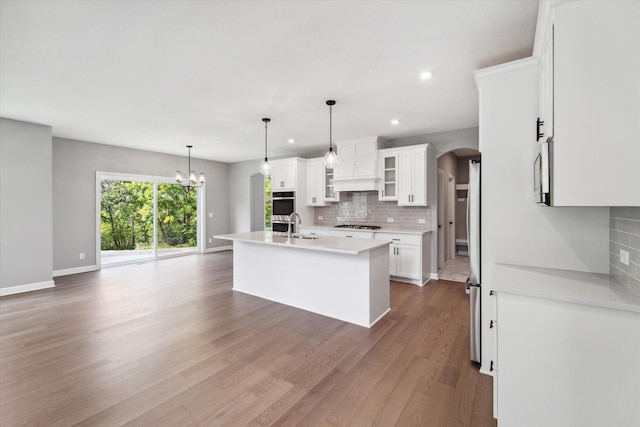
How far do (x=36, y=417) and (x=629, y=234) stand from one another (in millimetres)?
3728

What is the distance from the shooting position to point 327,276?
11.3ft

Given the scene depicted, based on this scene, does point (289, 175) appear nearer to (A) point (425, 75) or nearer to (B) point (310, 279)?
(B) point (310, 279)

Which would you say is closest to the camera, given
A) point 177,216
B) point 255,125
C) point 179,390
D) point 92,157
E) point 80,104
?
point 179,390

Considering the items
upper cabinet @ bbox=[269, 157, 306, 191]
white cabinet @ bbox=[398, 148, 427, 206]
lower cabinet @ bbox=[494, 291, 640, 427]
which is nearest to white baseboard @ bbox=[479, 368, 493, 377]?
lower cabinet @ bbox=[494, 291, 640, 427]

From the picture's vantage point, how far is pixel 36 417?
1.79 meters

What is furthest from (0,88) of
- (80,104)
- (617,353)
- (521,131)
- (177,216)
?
(617,353)

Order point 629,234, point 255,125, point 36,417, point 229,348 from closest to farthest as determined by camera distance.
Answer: point 629,234 < point 36,417 < point 229,348 < point 255,125

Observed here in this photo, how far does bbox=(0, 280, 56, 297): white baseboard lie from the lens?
4258 millimetres

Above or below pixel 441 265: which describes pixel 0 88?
above

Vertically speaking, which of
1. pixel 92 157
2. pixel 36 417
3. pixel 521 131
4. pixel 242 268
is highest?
pixel 92 157

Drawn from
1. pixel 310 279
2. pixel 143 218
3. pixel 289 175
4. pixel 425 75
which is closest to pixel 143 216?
pixel 143 218

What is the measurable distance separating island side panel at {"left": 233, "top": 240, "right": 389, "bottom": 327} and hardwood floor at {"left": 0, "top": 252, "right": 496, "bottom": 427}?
7.4 inches

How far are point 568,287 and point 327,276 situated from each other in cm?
233

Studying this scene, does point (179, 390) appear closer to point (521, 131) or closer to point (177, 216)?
point (521, 131)
